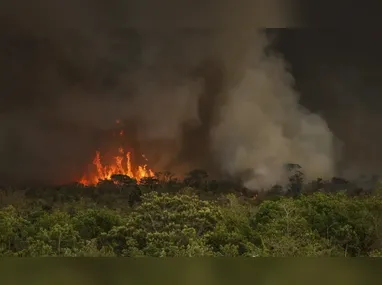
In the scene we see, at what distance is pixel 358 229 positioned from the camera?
10.6m

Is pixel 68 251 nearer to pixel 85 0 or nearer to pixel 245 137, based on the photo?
pixel 245 137

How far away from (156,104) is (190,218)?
2242 mm

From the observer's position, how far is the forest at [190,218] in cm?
959

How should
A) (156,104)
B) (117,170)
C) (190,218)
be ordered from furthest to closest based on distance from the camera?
1. (190,218)
2. (117,170)
3. (156,104)

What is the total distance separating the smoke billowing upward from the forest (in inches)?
16.6

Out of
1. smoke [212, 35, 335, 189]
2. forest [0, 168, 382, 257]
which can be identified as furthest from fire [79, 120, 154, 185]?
smoke [212, 35, 335, 189]

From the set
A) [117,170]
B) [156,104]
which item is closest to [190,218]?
[117,170]

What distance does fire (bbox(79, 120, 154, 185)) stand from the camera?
920 centimetres

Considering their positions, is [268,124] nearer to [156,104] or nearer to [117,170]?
[156,104]

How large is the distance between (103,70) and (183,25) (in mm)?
1553

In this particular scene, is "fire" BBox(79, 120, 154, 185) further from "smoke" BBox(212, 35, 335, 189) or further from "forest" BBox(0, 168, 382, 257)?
"smoke" BBox(212, 35, 335, 189)

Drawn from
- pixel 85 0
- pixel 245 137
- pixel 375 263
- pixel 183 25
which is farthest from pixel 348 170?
pixel 375 263

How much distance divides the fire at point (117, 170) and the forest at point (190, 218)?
0.42ft

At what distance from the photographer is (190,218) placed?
1016 cm
